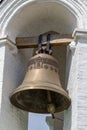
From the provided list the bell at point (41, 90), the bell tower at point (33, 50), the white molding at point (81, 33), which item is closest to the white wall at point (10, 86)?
the bell tower at point (33, 50)

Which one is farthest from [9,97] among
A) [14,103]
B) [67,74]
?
[67,74]

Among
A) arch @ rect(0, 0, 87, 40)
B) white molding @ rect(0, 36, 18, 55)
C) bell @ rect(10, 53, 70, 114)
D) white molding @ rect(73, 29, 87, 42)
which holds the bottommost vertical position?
bell @ rect(10, 53, 70, 114)

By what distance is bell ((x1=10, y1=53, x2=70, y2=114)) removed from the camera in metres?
9.85

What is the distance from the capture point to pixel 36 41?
1045 centimetres

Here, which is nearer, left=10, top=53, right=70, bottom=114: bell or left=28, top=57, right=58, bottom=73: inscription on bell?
left=10, top=53, right=70, bottom=114: bell

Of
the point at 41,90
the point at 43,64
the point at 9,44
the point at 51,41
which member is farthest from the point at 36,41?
the point at 41,90

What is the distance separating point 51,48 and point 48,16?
39cm

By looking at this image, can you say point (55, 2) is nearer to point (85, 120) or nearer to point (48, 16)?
point (48, 16)

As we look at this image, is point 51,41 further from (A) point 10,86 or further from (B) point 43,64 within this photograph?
(A) point 10,86

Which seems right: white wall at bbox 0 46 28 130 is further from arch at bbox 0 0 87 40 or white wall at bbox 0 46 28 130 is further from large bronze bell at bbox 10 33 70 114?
arch at bbox 0 0 87 40

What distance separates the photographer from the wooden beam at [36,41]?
1033 centimetres

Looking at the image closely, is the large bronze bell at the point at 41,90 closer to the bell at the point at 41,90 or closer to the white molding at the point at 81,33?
the bell at the point at 41,90

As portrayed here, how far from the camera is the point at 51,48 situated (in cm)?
1077

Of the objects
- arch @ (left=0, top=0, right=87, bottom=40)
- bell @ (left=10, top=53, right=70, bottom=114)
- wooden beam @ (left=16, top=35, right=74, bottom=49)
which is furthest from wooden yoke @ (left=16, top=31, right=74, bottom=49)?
bell @ (left=10, top=53, right=70, bottom=114)
